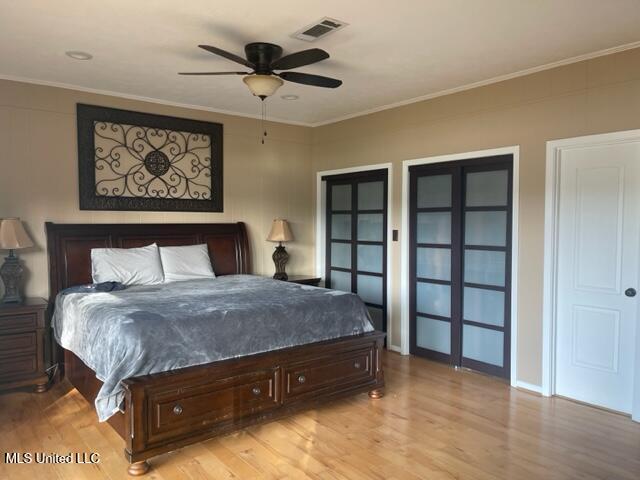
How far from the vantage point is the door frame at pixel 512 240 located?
4.25m

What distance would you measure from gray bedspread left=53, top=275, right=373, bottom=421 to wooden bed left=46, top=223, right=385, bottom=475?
81 mm

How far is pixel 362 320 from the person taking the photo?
13.1 ft

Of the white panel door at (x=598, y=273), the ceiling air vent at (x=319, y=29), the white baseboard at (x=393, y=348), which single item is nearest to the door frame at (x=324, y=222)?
the white baseboard at (x=393, y=348)

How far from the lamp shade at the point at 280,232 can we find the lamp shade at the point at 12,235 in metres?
2.53

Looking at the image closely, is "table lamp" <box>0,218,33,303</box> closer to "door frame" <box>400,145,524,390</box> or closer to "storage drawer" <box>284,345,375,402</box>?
"storage drawer" <box>284,345,375,402</box>

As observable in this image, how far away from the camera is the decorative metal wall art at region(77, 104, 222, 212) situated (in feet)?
15.6

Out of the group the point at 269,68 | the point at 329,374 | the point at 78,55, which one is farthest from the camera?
the point at 78,55

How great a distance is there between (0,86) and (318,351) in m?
3.57

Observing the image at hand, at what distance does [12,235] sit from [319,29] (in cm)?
302

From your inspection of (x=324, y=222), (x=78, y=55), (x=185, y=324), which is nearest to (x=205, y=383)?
(x=185, y=324)

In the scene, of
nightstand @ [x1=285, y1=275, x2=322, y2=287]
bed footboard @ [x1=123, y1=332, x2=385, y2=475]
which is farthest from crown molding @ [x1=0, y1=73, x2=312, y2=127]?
bed footboard @ [x1=123, y1=332, x2=385, y2=475]

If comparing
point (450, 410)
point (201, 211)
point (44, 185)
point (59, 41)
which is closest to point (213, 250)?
point (201, 211)

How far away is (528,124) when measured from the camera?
417cm

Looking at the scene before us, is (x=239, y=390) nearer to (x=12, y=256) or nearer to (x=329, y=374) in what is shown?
(x=329, y=374)
